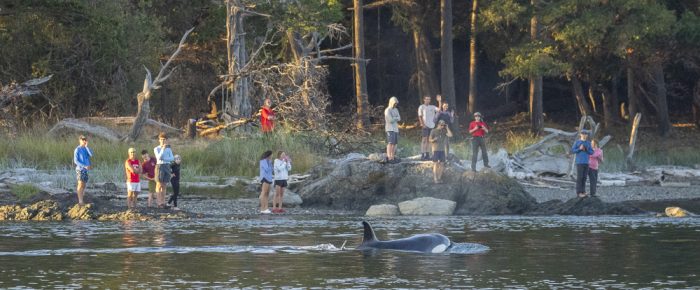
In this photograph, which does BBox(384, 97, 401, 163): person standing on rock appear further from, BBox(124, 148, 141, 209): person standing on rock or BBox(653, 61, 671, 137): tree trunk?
BBox(653, 61, 671, 137): tree trunk

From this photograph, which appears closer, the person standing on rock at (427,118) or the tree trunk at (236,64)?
the person standing on rock at (427,118)

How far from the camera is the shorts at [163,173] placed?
2838cm

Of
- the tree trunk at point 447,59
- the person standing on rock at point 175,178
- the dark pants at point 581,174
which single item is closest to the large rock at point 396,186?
the dark pants at point 581,174

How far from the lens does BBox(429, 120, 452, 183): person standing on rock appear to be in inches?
1201

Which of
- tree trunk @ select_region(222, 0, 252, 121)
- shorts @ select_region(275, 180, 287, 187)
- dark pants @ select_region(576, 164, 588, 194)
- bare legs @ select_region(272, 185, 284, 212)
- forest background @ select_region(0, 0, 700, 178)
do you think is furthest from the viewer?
forest background @ select_region(0, 0, 700, 178)

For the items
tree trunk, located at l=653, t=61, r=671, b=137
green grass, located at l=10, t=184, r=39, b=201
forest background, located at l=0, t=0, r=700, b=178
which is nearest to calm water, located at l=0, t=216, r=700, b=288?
green grass, located at l=10, t=184, r=39, b=201

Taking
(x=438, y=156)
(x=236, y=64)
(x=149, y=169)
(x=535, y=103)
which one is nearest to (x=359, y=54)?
(x=535, y=103)

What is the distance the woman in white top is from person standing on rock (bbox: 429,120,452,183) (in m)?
3.34

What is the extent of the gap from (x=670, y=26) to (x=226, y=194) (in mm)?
20602

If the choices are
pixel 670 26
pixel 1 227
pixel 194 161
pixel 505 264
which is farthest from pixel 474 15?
pixel 505 264

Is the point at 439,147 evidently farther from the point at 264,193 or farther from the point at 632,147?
the point at 632,147

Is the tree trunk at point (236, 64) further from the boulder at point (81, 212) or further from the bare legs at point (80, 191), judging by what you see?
the boulder at point (81, 212)

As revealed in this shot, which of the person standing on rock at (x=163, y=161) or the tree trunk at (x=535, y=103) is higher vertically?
the tree trunk at (x=535, y=103)

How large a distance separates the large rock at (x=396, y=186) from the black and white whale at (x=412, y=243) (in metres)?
8.86
